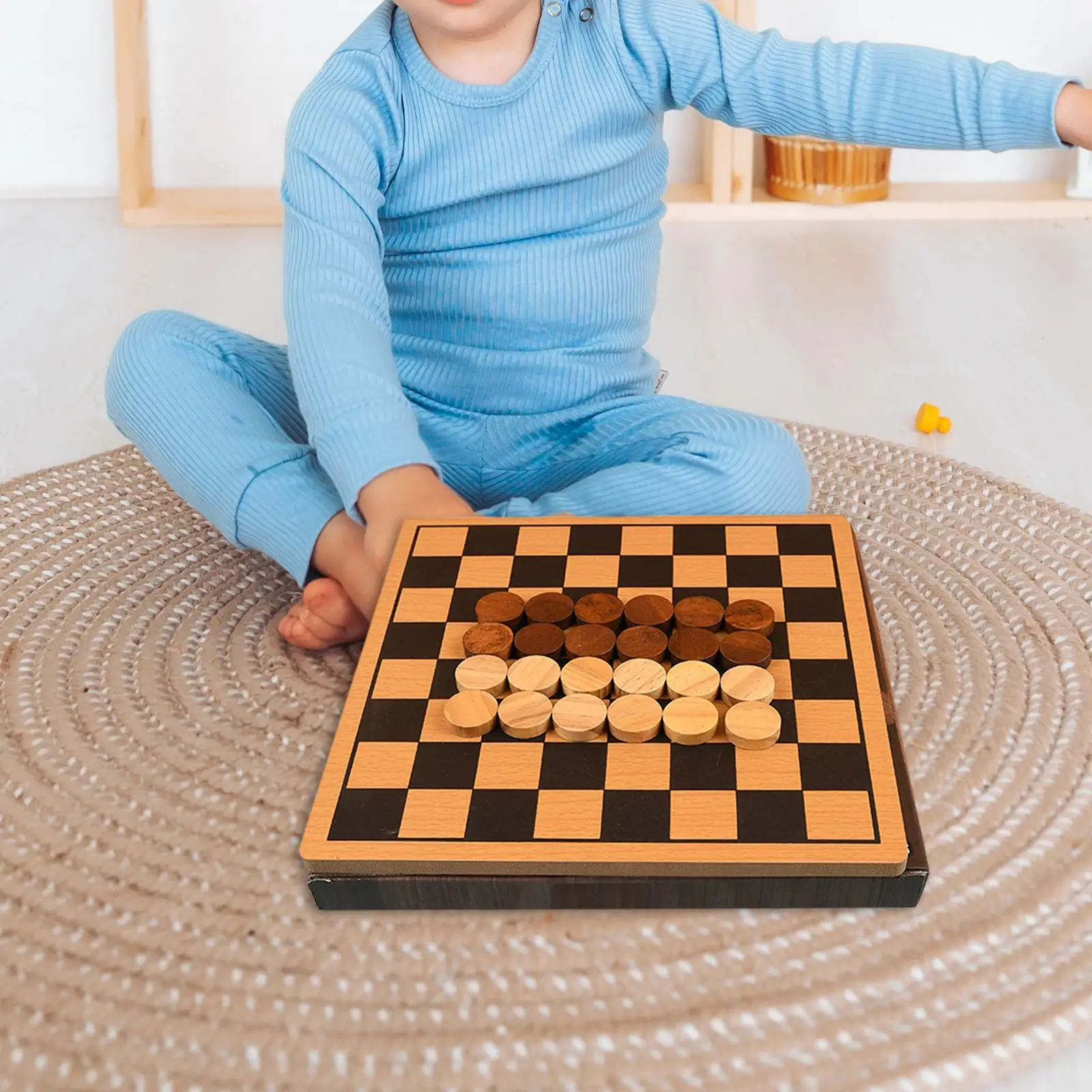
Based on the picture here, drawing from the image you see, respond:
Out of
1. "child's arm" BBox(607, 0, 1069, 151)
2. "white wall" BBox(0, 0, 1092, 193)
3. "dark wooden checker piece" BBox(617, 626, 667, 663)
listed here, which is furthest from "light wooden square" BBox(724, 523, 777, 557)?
"white wall" BBox(0, 0, 1092, 193)

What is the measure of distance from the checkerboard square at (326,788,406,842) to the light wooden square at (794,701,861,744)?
0.20 m

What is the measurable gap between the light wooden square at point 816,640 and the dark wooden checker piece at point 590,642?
0.10 metres

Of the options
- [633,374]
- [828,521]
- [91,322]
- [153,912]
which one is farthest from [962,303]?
[153,912]

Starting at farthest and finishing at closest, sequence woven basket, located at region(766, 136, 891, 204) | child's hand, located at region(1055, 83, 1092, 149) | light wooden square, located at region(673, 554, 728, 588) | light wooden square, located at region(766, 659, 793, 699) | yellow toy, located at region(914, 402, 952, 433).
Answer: woven basket, located at region(766, 136, 891, 204) < yellow toy, located at region(914, 402, 952, 433) < child's hand, located at region(1055, 83, 1092, 149) < light wooden square, located at region(673, 554, 728, 588) < light wooden square, located at region(766, 659, 793, 699)

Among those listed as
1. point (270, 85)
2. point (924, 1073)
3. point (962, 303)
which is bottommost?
point (924, 1073)

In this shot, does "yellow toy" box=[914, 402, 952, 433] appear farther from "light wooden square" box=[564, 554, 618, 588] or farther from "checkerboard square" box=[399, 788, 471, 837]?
"checkerboard square" box=[399, 788, 471, 837]

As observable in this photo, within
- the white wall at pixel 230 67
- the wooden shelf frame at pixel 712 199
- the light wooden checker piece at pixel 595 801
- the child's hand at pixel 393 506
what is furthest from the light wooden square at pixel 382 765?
the white wall at pixel 230 67

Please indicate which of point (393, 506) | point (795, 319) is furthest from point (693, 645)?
point (795, 319)

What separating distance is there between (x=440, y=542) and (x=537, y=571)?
0.07 meters

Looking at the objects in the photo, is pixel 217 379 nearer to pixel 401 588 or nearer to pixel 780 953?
pixel 401 588

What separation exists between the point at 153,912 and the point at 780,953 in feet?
1.01

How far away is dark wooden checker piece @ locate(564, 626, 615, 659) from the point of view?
74cm

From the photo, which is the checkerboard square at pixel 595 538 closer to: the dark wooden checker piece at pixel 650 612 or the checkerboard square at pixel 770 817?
the dark wooden checker piece at pixel 650 612

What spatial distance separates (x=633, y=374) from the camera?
109 cm
